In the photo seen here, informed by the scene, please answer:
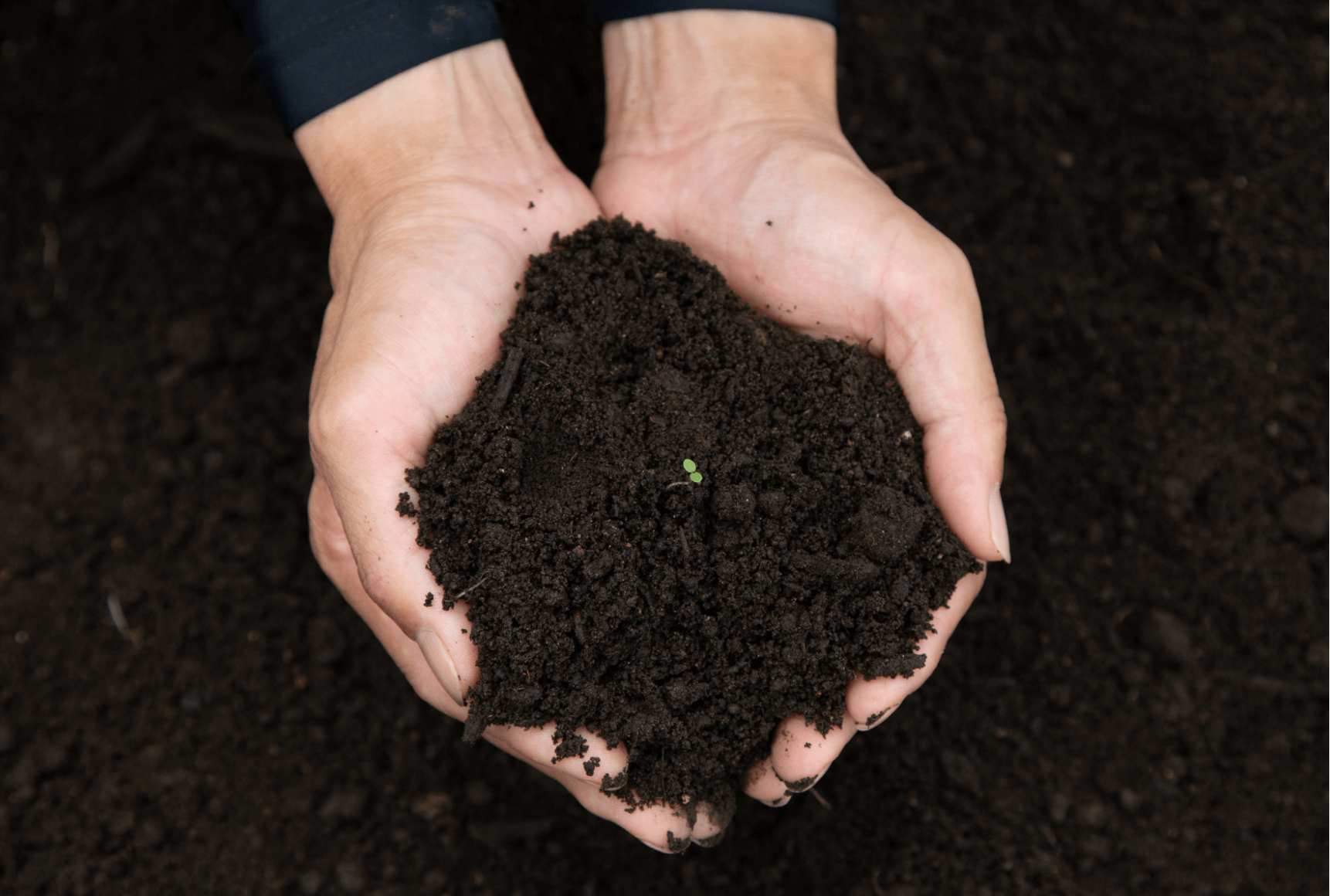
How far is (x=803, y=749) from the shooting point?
1.99 meters

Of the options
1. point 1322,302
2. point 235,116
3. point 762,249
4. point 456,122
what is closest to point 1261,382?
point 1322,302

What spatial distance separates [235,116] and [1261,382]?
351 centimetres

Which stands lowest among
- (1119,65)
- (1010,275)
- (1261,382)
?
(1261,382)

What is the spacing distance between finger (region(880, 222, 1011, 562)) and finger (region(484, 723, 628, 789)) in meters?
0.90

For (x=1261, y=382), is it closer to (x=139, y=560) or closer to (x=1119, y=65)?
(x=1119, y=65)

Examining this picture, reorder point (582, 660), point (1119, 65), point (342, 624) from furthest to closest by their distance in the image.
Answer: point (1119, 65)
point (342, 624)
point (582, 660)

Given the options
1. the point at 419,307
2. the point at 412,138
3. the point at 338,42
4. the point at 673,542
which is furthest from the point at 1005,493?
the point at 338,42

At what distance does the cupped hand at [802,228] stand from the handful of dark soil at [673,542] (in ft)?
0.23

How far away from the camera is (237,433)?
2965mm

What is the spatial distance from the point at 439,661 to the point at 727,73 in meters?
1.71

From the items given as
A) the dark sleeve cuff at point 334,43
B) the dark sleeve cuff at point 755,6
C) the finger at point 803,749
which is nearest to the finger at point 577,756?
the finger at point 803,749

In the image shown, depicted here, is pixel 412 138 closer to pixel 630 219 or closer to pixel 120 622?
pixel 630 219

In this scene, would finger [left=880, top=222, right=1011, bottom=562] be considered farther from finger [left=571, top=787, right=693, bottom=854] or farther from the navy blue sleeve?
the navy blue sleeve

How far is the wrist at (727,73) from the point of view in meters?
2.47
